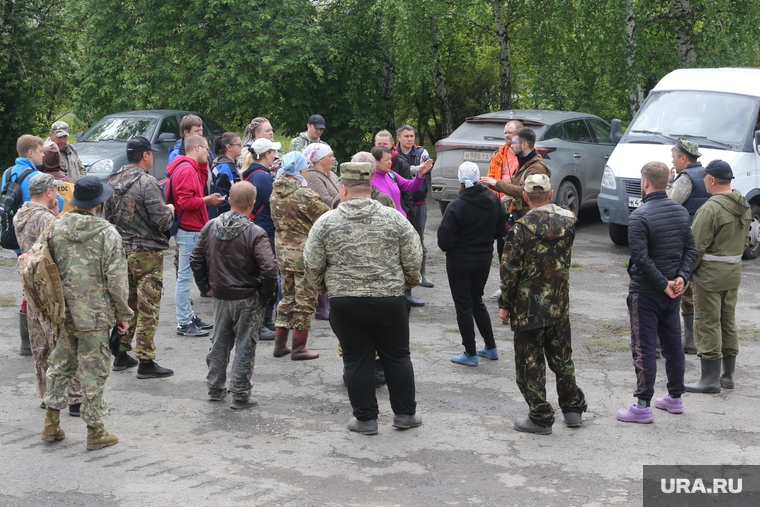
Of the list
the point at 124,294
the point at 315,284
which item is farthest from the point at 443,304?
the point at 124,294

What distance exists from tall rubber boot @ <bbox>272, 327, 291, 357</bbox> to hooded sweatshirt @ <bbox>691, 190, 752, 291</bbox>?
3.46 m

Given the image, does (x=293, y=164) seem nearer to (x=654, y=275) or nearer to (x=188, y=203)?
(x=188, y=203)

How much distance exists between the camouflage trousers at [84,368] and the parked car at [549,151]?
826 centimetres

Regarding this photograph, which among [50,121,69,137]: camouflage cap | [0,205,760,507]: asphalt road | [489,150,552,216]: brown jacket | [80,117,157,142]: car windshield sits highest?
[80,117,157,142]: car windshield

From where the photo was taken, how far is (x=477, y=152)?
42.7 ft

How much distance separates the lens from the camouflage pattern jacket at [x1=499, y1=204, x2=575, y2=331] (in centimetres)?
563

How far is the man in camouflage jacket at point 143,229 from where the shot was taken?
273 inches

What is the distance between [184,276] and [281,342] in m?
1.21

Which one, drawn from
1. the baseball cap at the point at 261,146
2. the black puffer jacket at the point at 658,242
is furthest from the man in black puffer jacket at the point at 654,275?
the baseball cap at the point at 261,146

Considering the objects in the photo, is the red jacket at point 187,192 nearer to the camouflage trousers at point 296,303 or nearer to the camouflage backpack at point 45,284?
the camouflage trousers at point 296,303

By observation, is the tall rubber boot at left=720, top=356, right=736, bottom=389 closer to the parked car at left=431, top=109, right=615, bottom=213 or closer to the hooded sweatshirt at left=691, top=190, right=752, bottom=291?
the hooded sweatshirt at left=691, top=190, right=752, bottom=291

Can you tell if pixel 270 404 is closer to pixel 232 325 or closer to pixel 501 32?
pixel 232 325

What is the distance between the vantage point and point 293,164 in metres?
7.15

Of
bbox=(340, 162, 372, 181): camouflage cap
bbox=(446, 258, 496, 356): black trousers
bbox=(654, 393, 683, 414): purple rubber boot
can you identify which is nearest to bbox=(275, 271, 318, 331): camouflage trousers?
bbox=(446, 258, 496, 356): black trousers
